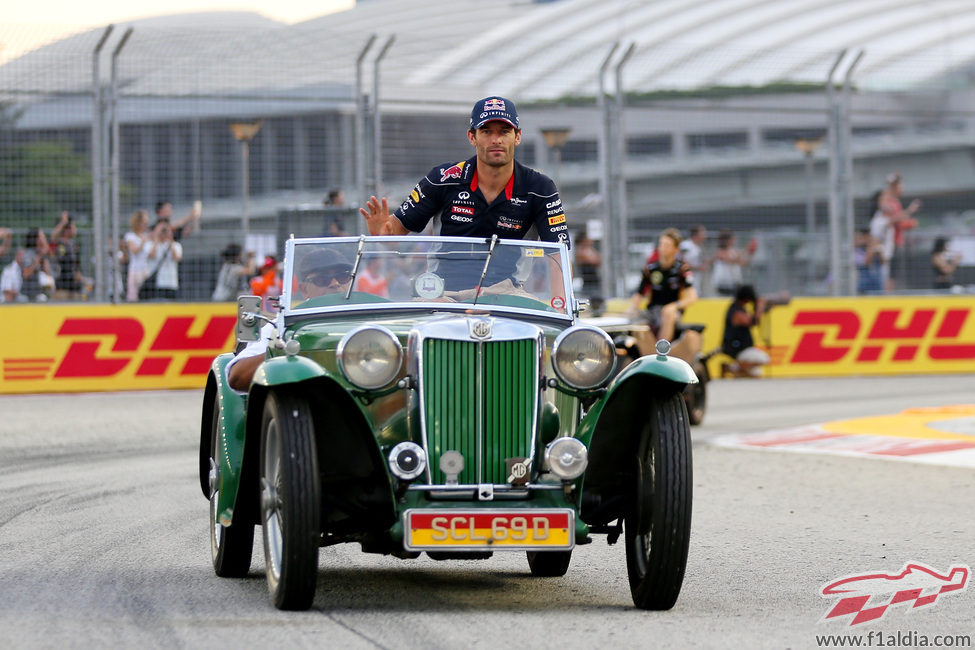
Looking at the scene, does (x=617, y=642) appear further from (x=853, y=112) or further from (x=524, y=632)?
(x=853, y=112)

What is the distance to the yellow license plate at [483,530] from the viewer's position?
18.2ft

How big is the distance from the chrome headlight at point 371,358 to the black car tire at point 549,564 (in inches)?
55.5

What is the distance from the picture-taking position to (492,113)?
7.29 m

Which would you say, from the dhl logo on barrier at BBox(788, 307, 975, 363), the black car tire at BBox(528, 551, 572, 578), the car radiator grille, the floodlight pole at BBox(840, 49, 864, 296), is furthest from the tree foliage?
the car radiator grille

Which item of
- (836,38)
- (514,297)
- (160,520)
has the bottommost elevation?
(160,520)

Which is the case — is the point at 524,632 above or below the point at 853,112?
below

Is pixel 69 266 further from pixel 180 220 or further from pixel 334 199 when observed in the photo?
pixel 334 199

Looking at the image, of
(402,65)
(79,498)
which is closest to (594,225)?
(402,65)

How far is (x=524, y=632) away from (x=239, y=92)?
13.9 m

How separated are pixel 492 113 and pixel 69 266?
11426 millimetres

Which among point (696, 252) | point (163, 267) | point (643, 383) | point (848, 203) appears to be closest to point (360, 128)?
point (163, 267)

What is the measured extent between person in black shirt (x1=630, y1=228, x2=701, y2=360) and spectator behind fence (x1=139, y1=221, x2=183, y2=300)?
5.60m

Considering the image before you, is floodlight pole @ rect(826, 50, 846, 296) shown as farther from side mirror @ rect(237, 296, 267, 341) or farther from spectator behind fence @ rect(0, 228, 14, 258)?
side mirror @ rect(237, 296, 267, 341)

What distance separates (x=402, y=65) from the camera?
19.2m
